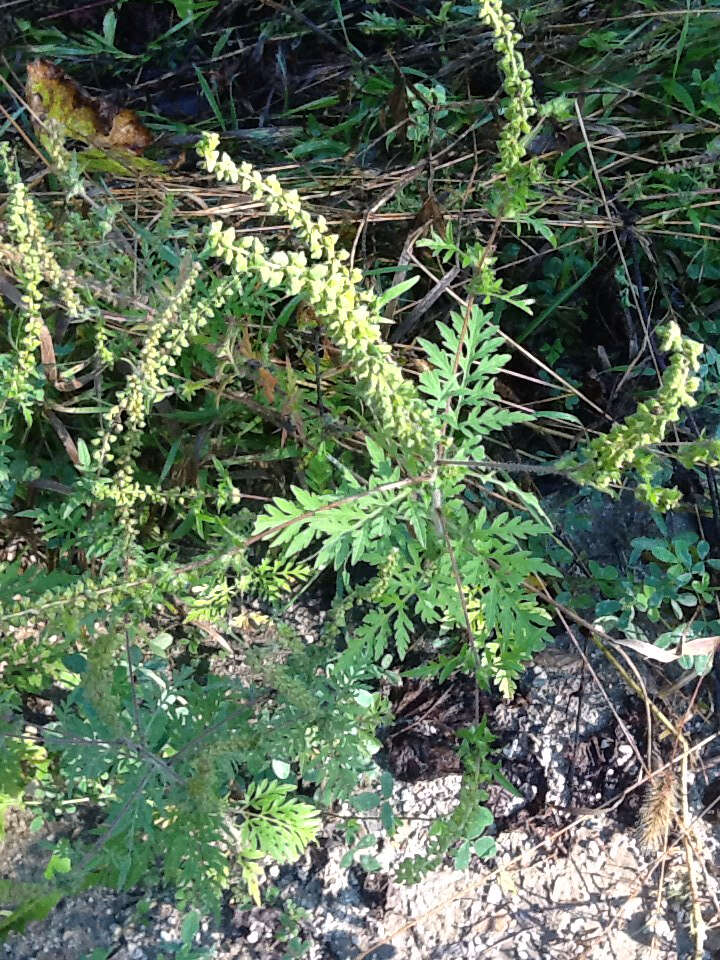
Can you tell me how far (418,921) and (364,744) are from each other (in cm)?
58

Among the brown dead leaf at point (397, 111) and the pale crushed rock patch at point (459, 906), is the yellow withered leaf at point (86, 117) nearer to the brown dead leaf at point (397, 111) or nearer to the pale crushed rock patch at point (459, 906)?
the brown dead leaf at point (397, 111)

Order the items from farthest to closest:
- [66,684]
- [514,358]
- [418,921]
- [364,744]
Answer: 1. [514,358]
2. [66,684]
3. [418,921]
4. [364,744]

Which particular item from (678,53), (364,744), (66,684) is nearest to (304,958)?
(364,744)

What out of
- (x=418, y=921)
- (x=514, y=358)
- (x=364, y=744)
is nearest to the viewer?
(x=364, y=744)

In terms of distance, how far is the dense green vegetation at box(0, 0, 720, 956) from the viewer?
6.72 ft

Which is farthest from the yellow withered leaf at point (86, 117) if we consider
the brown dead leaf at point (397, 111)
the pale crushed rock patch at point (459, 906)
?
the pale crushed rock patch at point (459, 906)

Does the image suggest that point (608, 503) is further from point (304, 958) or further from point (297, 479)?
point (304, 958)

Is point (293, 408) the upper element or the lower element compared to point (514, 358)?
upper

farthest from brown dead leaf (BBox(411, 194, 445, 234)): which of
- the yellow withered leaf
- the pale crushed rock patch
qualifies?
the pale crushed rock patch

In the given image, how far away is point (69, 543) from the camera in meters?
2.53

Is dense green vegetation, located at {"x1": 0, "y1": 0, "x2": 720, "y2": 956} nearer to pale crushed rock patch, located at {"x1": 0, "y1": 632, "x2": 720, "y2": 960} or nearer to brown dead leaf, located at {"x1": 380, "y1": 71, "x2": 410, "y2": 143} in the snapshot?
brown dead leaf, located at {"x1": 380, "y1": 71, "x2": 410, "y2": 143}

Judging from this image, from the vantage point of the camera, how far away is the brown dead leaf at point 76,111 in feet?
9.86

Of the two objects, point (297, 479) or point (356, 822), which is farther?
point (297, 479)

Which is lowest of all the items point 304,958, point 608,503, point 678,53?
point 304,958
